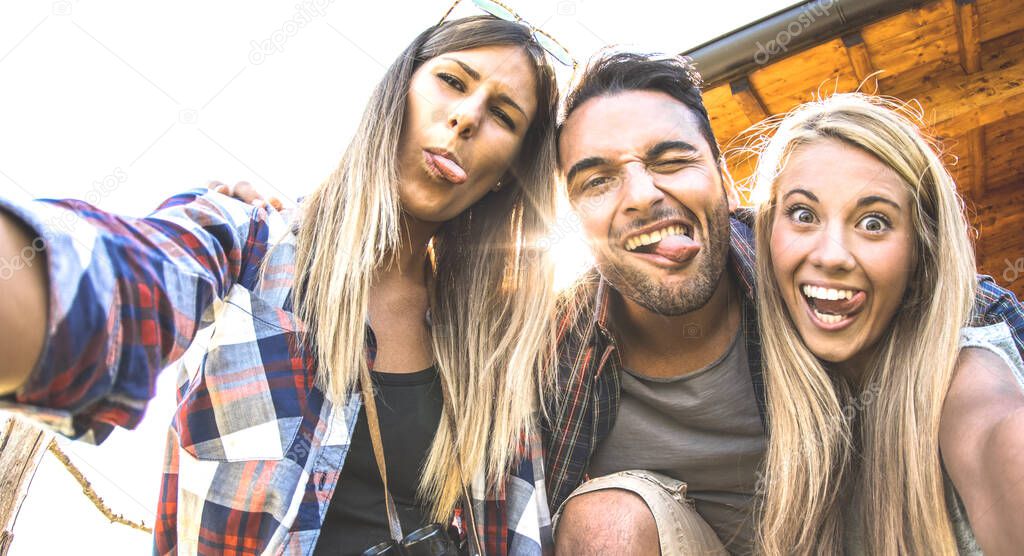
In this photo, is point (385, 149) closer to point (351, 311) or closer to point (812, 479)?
point (351, 311)

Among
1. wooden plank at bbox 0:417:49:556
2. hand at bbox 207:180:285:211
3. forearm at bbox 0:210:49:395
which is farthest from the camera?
wooden plank at bbox 0:417:49:556

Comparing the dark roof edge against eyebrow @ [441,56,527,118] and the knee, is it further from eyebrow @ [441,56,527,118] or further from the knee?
the knee

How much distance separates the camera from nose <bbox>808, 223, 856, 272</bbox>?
6.25ft

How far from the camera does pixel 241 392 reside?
175 cm

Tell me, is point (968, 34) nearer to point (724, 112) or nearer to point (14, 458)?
point (724, 112)

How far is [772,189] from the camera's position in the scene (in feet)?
7.24

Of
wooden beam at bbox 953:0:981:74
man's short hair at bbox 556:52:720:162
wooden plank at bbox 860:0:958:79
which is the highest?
wooden beam at bbox 953:0:981:74

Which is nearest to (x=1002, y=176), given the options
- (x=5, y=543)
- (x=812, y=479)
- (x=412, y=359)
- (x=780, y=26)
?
(x=780, y=26)

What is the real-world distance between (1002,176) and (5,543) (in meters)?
6.40

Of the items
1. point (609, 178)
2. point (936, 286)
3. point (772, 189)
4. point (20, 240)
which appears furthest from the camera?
point (609, 178)

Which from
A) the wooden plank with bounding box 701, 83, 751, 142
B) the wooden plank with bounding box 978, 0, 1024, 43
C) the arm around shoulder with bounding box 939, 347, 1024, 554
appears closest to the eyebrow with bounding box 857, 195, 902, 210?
the arm around shoulder with bounding box 939, 347, 1024, 554

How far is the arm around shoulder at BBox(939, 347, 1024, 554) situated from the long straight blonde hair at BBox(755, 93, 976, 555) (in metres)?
0.05

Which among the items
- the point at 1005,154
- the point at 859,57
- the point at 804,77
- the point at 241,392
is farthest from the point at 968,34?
the point at 241,392

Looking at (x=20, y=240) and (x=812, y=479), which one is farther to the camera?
(x=812, y=479)
